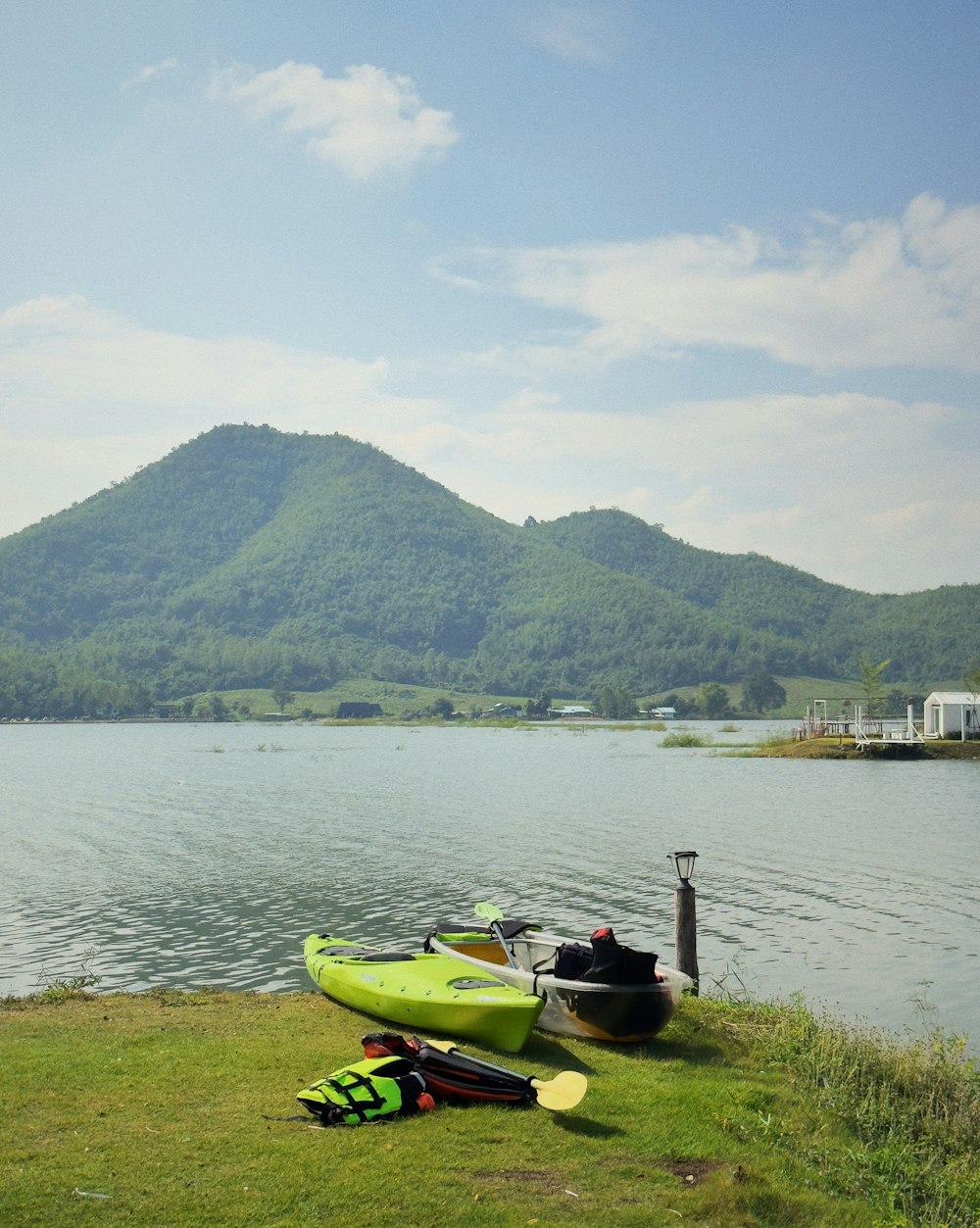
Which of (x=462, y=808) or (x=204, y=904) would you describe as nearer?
(x=204, y=904)

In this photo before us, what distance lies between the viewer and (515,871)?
33188 mm

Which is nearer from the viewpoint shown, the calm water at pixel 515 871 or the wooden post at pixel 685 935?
the wooden post at pixel 685 935

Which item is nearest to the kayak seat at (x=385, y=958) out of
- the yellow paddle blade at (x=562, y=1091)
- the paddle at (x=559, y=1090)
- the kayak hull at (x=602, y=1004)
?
the kayak hull at (x=602, y=1004)

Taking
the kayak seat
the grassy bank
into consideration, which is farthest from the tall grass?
the kayak seat

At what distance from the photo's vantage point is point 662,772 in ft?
249

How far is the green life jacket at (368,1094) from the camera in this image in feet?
34.8

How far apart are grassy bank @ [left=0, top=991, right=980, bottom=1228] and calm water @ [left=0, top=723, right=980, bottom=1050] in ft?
16.1

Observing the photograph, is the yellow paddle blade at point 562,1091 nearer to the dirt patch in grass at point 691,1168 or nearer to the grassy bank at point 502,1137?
the grassy bank at point 502,1137

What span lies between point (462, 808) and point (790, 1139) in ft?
141

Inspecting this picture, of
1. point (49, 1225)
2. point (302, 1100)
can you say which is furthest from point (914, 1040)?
point (49, 1225)

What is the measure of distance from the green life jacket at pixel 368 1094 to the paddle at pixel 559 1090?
0.76 m

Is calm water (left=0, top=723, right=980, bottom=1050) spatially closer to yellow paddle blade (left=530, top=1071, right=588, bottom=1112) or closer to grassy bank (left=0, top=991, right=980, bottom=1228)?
grassy bank (left=0, top=991, right=980, bottom=1228)

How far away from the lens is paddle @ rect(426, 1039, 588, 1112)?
10859 millimetres

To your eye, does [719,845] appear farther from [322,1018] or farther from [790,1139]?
[790,1139]
